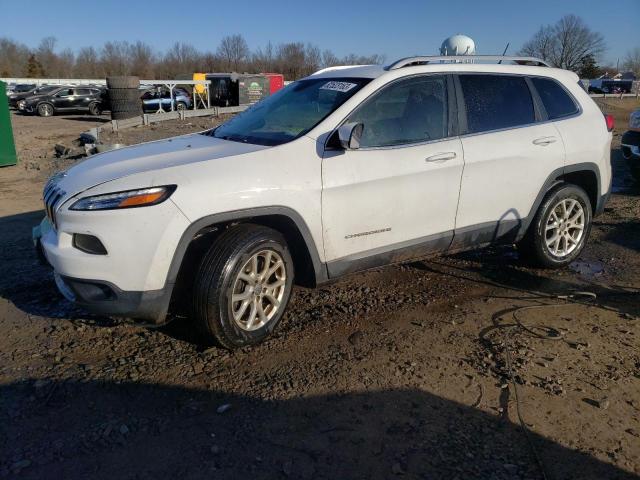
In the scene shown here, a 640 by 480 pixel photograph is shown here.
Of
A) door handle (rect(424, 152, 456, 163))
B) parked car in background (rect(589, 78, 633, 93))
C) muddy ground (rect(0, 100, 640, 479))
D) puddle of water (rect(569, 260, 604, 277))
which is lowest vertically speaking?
muddy ground (rect(0, 100, 640, 479))

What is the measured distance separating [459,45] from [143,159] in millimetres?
7448

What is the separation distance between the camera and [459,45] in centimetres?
946

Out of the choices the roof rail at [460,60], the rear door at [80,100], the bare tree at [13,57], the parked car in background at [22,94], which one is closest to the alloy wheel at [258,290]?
the roof rail at [460,60]

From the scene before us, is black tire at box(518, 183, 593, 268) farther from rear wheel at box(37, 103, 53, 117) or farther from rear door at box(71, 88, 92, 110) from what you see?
rear wheel at box(37, 103, 53, 117)

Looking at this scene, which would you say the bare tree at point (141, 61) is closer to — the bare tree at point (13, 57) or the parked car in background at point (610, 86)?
the bare tree at point (13, 57)

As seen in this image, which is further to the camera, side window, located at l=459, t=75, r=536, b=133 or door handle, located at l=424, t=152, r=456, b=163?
side window, located at l=459, t=75, r=536, b=133

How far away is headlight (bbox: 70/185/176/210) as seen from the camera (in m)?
3.10

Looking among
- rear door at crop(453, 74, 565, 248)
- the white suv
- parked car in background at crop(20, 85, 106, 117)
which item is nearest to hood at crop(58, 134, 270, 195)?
the white suv

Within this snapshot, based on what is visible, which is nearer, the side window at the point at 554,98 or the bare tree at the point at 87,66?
the side window at the point at 554,98

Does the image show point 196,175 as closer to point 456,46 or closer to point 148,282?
point 148,282

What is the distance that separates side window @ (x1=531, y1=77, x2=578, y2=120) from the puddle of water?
147cm

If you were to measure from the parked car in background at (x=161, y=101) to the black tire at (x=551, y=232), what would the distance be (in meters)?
26.0

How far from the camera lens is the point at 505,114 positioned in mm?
4590

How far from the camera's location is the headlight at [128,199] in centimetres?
310
